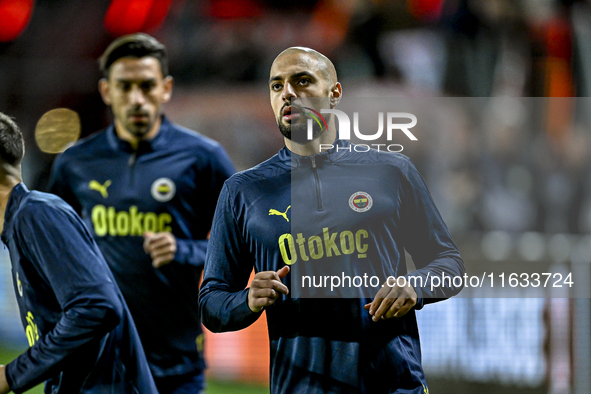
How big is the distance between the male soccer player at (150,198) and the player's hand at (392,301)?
172 cm

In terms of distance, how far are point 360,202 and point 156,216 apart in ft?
5.66

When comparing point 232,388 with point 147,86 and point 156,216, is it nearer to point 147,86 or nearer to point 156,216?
point 156,216

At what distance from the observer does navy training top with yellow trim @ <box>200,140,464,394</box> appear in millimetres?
2744

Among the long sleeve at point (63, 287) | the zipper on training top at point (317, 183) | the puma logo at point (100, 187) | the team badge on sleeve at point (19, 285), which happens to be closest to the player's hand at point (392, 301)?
the zipper on training top at point (317, 183)

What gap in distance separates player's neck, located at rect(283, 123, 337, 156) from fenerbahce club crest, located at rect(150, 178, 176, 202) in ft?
4.73

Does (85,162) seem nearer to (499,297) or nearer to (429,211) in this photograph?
(429,211)

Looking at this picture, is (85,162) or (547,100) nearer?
(85,162)

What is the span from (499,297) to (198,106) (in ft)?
18.8

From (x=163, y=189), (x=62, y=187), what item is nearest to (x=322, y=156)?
(x=163, y=189)

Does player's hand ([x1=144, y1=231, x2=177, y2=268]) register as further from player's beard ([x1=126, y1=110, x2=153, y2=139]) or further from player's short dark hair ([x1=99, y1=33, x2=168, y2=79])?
player's short dark hair ([x1=99, y1=33, x2=168, y2=79])

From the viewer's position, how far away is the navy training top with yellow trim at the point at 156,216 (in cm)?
415

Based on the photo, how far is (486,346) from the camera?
584cm

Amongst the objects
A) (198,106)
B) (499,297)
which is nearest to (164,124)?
(499,297)

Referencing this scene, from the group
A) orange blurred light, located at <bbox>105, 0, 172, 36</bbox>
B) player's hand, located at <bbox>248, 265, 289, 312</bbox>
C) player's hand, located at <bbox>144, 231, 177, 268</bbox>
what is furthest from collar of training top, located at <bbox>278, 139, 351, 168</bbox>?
orange blurred light, located at <bbox>105, 0, 172, 36</bbox>
